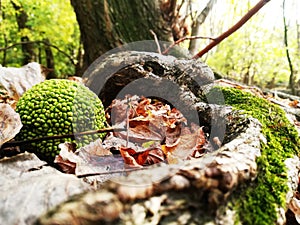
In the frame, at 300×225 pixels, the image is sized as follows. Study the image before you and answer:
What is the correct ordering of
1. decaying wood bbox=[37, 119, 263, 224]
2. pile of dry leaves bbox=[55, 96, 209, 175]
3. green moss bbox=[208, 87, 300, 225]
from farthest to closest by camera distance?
pile of dry leaves bbox=[55, 96, 209, 175], green moss bbox=[208, 87, 300, 225], decaying wood bbox=[37, 119, 263, 224]

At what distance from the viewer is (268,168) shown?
1.07 m

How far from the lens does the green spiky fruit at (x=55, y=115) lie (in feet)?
4.75

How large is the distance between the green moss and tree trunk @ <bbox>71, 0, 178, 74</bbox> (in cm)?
239

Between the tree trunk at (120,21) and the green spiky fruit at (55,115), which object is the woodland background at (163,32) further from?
the green spiky fruit at (55,115)

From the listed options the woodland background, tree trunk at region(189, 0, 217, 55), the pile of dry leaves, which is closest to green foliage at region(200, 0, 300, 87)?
the woodland background

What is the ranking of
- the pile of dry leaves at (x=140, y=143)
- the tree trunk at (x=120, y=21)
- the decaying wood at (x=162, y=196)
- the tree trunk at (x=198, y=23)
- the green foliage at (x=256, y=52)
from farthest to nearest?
the green foliage at (x=256, y=52) → the tree trunk at (x=198, y=23) → the tree trunk at (x=120, y=21) → the pile of dry leaves at (x=140, y=143) → the decaying wood at (x=162, y=196)

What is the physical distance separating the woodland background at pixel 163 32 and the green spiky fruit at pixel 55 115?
1423 millimetres

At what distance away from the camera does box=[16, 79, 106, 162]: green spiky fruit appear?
57.0 inches

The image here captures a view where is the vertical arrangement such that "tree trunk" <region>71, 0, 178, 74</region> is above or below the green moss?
Result: above

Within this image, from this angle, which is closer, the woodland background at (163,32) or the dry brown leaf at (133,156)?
the dry brown leaf at (133,156)

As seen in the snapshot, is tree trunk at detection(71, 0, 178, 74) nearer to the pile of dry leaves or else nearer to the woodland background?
the woodland background

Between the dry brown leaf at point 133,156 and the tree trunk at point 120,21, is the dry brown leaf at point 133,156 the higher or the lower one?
the lower one

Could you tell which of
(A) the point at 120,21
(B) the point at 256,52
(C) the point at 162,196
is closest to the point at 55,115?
(C) the point at 162,196

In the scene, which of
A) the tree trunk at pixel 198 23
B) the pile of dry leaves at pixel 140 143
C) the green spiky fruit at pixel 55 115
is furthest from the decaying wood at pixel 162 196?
the tree trunk at pixel 198 23
